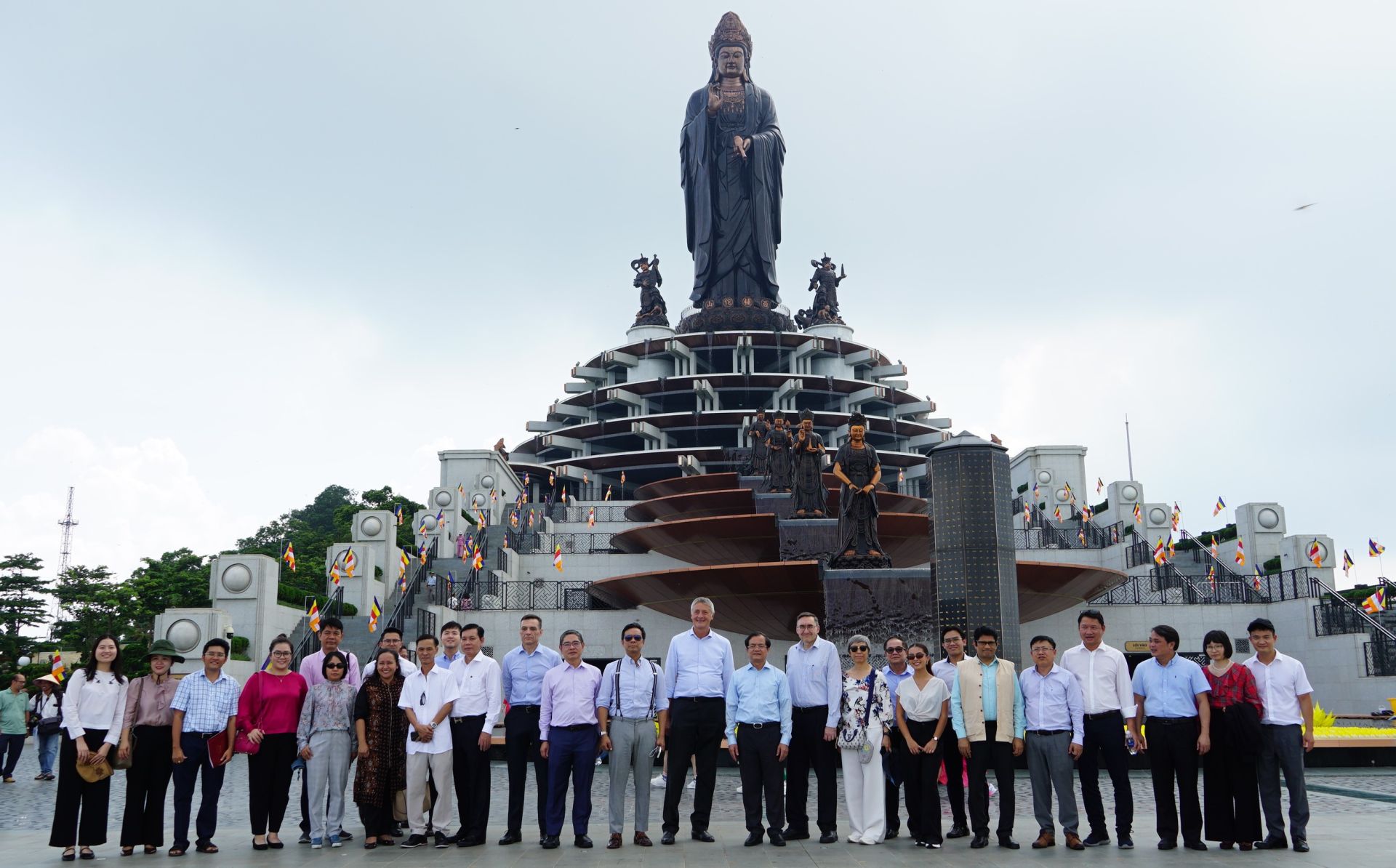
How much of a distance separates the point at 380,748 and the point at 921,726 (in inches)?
166

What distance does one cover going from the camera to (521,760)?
8742mm

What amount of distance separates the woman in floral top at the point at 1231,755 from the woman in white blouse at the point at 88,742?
8.04 meters

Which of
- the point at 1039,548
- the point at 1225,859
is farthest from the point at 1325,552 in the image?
the point at 1225,859

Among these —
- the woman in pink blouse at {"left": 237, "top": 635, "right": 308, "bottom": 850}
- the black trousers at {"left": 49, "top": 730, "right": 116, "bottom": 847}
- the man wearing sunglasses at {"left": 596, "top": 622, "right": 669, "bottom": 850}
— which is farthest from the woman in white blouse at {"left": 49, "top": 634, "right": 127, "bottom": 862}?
the man wearing sunglasses at {"left": 596, "top": 622, "right": 669, "bottom": 850}

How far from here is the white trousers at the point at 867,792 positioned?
27.8 ft

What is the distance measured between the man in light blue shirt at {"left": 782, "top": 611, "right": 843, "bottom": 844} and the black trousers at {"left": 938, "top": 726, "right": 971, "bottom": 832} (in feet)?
2.87

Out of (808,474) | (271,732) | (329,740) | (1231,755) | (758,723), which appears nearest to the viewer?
(1231,755)

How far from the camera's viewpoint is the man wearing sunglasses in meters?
8.65

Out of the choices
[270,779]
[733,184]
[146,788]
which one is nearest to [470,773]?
[270,779]

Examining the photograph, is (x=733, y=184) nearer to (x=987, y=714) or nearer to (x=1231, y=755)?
(x=987, y=714)

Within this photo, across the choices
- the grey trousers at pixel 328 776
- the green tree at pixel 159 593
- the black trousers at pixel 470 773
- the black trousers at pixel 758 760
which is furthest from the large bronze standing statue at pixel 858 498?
the green tree at pixel 159 593

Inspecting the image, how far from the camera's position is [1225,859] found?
24.9ft

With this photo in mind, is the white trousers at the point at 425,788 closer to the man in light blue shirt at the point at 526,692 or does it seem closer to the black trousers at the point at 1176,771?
the man in light blue shirt at the point at 526,692

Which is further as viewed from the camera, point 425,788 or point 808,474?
point 808,474
